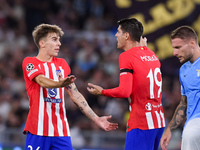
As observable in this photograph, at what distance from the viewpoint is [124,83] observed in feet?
15.9

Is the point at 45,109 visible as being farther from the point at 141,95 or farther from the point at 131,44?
the point at 131,44

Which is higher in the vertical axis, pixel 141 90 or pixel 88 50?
pixel 88 50

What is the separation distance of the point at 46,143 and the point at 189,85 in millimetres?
1946

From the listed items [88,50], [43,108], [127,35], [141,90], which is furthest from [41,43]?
[88,50]

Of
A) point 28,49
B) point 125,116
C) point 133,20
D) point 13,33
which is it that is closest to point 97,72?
point 125,116

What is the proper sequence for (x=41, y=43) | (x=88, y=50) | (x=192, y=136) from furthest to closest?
1. (x=88, y=50)
2. (x=41, y=43)
3. (x=192, y=136)

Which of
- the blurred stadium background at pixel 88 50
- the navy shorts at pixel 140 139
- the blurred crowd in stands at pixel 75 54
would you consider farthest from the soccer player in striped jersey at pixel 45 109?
the blurred crowd in stands at pixel 75 54

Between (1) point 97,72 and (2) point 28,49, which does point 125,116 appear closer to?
(1) point 97,72

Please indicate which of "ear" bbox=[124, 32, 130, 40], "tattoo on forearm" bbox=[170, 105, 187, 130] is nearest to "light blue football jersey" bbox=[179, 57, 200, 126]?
"tattoo on forearm" bbox=[170, 105, 187, 130]

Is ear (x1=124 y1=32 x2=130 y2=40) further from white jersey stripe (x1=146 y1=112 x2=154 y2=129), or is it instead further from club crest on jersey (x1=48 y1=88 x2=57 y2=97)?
club crest on jersey (x1=48 y1=88 x2=57 y2=97)

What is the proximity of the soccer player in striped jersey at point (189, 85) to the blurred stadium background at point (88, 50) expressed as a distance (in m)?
3.39

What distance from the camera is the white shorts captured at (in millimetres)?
4637

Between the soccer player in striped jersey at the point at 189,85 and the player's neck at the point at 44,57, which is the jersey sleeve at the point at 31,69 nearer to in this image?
the player's neck at the point at 44,57

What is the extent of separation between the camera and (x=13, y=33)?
44.3ft
